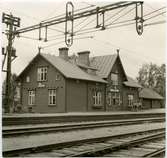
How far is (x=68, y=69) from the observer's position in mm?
27172

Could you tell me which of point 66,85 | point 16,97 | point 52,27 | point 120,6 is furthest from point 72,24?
point 16,97

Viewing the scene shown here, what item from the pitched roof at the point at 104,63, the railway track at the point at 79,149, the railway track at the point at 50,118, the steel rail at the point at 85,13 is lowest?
the railway track at the point at 79,149

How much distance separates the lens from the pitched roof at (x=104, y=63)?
29.9m

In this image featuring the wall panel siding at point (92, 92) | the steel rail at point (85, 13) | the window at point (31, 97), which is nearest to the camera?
the steel rail at point (85, 13)

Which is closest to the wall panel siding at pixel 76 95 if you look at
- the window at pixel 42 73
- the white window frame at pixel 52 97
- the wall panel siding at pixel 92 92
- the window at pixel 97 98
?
the wall panel siding at pixel 92 92

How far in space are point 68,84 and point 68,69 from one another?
60.6 inches

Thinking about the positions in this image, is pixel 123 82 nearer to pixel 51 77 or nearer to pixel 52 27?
pixel 51 77

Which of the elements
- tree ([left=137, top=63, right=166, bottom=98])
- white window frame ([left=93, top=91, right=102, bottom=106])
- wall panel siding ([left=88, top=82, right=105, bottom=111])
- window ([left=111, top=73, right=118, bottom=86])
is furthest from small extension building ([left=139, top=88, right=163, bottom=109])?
tree ([left=137, top=63, right=166, bottom=98])

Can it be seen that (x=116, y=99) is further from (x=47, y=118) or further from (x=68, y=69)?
(x=47, y=118)

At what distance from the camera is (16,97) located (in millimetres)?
27750

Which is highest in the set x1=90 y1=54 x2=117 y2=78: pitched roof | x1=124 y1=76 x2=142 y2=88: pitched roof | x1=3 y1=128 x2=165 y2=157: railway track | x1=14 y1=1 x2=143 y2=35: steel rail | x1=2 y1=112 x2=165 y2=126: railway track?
x1=90 y1=54 x2=117 y2=78: pitched roof

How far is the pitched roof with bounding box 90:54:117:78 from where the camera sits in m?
29.9

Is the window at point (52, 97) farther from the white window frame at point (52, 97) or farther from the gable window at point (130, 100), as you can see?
the gable window at point (130, 100)

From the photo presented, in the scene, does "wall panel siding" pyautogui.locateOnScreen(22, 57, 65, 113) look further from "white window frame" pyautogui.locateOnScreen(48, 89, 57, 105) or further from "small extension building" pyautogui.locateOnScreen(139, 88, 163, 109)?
"small extension building" pyautogui.locateOnScreen(139, 88, 163, 109)
